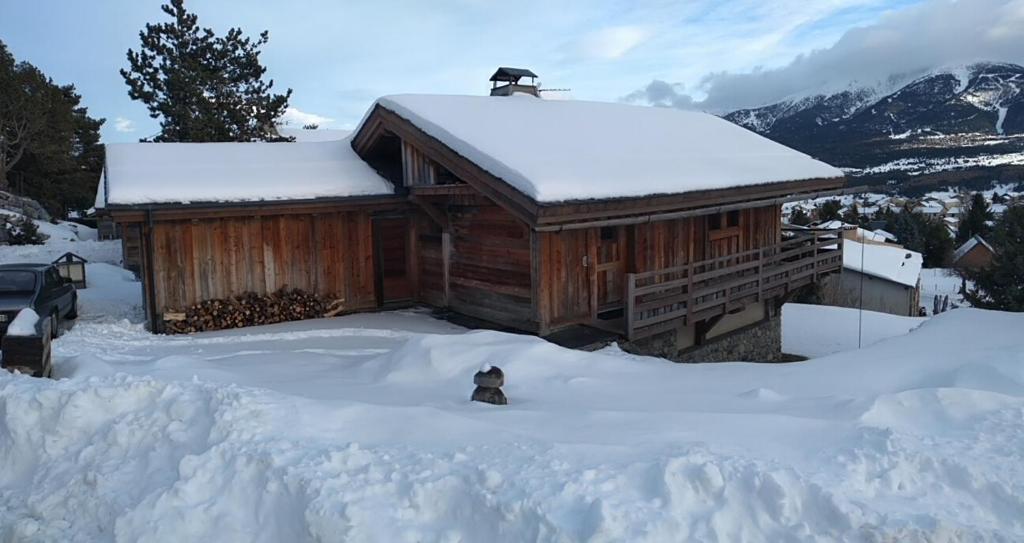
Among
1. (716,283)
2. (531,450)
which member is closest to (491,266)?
(716,283)

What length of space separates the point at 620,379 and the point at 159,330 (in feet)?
26.8

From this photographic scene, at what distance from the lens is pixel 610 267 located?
12.4 m

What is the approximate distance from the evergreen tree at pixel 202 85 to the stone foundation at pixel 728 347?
79.5 feet

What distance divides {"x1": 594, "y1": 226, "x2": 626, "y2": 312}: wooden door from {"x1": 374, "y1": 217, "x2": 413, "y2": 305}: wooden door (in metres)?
4.08

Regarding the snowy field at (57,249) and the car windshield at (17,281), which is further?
the snowy field at (57,249)

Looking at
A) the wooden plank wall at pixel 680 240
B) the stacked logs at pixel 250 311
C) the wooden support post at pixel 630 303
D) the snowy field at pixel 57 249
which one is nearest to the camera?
the wooden support post at pixel 630 303

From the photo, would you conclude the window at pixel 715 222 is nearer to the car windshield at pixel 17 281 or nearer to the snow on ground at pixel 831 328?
the snow on ground at pixel 831 328

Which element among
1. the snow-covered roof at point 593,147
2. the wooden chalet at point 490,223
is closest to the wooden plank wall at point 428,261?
the wooden chalet at point 490,223

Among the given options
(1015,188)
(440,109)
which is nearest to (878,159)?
(1015,188)

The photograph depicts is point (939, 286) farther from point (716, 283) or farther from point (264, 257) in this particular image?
point (264, 257)

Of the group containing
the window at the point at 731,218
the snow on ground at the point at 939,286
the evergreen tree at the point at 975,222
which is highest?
the window at the point at 731,218

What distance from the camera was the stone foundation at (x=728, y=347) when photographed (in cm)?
1287

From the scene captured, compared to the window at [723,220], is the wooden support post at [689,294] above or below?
below

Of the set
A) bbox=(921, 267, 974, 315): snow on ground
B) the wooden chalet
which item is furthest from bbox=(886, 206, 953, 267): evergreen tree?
the wooden chalet
